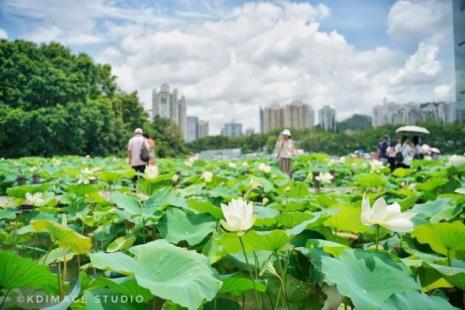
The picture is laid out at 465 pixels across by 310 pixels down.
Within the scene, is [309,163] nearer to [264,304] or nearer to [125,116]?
[264,304]

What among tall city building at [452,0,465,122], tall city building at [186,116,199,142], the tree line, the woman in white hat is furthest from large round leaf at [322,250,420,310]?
tall city building at [186,116,199,142]

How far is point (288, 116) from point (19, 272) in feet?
244

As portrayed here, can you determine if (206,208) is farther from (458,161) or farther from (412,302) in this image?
(458,161)

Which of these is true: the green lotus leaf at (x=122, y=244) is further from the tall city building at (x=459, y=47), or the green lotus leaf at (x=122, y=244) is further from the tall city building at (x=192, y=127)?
the tall city building at (x=192, y=127)

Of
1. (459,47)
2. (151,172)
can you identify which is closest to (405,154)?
(151,172)

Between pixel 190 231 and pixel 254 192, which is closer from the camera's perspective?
pixel 190 231

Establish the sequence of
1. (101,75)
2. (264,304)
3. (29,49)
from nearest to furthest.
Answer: (264,304)
(29,49)
(101,75)

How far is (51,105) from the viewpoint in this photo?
69.9 feet

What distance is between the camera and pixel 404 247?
126 cm

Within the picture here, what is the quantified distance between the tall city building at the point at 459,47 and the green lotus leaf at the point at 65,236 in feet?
31.2

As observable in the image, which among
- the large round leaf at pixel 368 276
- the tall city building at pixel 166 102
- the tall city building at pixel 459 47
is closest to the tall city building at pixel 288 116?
the tall city building at pixel 166 102

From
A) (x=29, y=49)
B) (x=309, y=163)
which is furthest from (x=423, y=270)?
(x=29, y=49)

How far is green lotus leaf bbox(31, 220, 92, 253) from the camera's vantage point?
96 cm

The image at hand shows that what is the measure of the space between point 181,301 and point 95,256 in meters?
0.24
